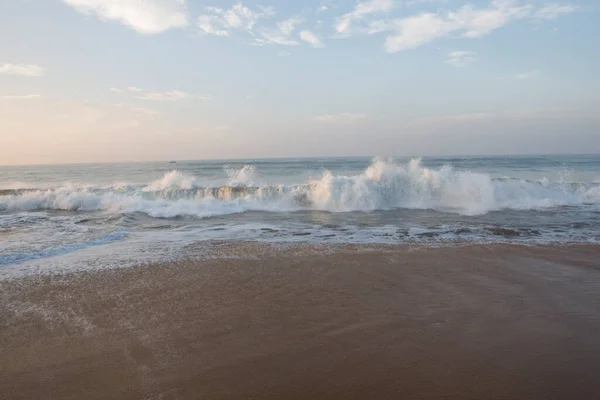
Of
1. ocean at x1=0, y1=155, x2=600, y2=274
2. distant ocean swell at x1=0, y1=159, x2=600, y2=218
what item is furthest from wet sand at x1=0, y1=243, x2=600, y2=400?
distant ocean swell at x1=0, y1=159, x2=600, y2=218

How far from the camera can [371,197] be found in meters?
15.0

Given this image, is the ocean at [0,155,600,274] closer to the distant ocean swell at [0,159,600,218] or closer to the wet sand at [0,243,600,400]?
the distant ocean swell at [0,159,600,218]

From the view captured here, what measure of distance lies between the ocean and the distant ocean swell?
0.04 meters

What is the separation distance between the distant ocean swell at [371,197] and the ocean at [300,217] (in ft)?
0.14

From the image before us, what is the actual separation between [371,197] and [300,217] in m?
3.91

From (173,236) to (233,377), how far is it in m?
6.74

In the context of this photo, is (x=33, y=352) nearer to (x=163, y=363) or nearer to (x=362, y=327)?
(x=163, y=363)

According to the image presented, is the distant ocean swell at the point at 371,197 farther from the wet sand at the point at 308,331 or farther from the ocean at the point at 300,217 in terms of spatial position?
the wet sand at the point at 308,331

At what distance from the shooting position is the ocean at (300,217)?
810 centimetres

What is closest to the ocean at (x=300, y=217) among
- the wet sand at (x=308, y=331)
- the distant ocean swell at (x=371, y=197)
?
the distant ocean swell at (x=371, y=197)

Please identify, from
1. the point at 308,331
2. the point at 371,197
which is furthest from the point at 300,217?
the point at 308,331

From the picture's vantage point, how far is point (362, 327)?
157 inches

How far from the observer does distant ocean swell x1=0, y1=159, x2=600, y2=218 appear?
14469 millimetres

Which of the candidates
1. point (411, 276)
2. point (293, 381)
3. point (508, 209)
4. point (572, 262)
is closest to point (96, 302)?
point (293, 381)
